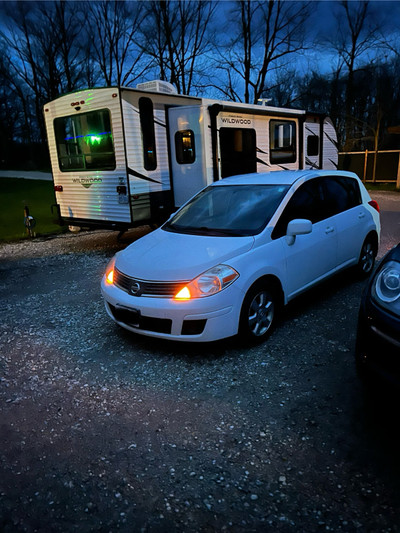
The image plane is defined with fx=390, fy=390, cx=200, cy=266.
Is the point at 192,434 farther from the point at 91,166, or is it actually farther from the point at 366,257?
the point at 91,166

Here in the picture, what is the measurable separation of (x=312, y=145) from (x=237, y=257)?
31.3 ft

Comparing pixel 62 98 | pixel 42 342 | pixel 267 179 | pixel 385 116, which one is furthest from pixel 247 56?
pixel 42 342

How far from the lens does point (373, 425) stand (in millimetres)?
2779

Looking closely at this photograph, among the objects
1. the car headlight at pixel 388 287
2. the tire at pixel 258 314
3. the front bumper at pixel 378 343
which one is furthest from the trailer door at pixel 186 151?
the front bumper at pixel 378 343

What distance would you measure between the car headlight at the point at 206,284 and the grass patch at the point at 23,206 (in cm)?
690

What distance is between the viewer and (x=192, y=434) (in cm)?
278

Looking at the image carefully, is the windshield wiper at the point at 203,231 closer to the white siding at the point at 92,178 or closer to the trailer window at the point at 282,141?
the white siding at the point at 92,178

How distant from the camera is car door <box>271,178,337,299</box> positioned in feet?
13.9

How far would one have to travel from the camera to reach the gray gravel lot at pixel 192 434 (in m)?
2.17

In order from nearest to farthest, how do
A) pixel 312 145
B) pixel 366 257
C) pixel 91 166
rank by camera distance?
pixel 366 257
pixel 91 166
pixel 312 145

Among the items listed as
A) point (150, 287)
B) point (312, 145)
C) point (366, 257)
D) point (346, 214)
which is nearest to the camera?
point (150, 287)

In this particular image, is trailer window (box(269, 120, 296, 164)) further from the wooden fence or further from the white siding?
the wooden fence

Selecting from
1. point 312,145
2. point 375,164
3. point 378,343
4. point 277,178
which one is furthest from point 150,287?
point 375,164

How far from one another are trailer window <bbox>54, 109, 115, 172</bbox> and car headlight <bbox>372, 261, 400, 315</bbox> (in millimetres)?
6235
